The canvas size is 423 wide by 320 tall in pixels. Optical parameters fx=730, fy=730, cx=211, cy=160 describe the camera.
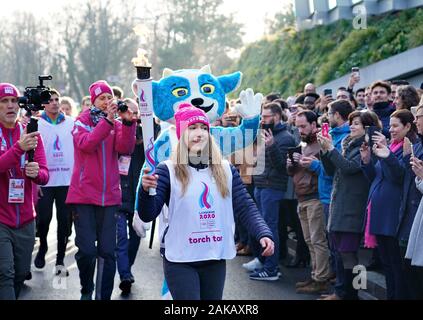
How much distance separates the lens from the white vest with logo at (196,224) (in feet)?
16.0

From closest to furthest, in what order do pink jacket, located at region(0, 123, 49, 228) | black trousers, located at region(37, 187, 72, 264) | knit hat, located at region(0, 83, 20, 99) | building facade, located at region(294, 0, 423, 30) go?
pink jacket, located at region(0, 123, 49, 228) < knit hat, located at region(0, 83, 20, 99) < black trousers, located at region(37, 187, 72, 264) < building facade, located at region(294, 0, 423, 30)

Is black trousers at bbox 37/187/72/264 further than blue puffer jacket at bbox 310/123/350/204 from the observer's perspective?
Yes

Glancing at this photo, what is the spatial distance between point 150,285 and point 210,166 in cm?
383

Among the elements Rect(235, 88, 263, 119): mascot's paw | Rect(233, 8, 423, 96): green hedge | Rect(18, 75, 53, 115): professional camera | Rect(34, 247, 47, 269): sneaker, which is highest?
Rect(233, 8, 423, 96): green hedge

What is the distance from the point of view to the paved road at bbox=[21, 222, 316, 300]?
8008 mm

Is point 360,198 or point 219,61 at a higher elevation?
point 219,61

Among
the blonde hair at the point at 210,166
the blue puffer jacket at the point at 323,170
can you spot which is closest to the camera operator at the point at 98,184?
the blonde hair at the point at 210,166

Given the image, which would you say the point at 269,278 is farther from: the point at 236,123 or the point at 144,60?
the point at 144,60

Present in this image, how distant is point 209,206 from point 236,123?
5.72 metres

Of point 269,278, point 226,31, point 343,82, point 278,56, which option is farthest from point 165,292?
point 226,31

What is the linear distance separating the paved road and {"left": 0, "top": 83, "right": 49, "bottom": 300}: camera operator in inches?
80.4

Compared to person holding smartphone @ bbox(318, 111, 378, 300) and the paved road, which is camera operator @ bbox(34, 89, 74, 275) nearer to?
the paved road


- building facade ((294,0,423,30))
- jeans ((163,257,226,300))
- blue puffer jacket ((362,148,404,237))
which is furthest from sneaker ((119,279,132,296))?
building facade ((294,0,423,30))

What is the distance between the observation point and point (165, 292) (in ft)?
19.8
